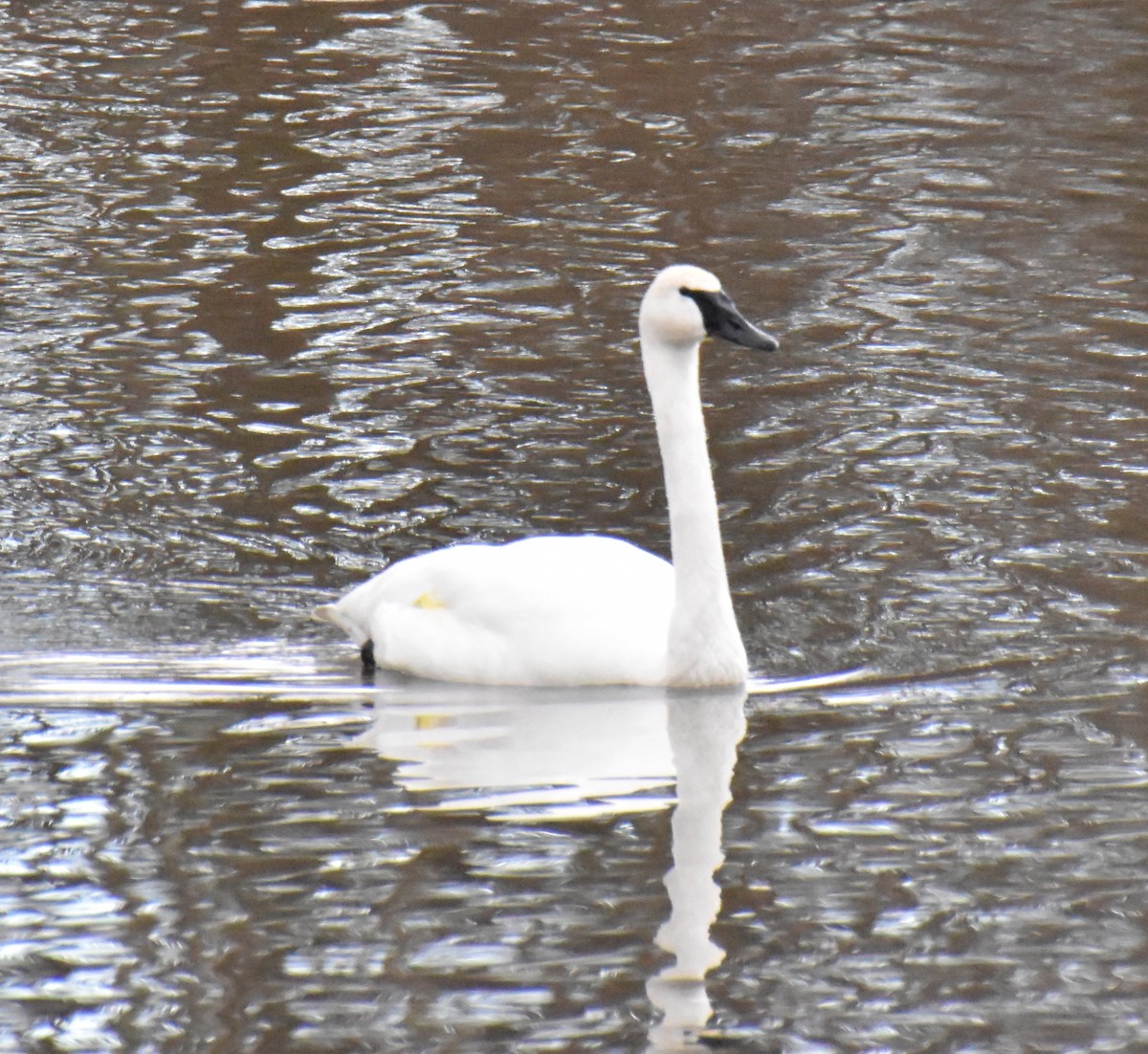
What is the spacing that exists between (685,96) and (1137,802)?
10.7m

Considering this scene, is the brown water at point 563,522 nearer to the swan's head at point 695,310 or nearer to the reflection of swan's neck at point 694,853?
the reflection of swan's neck at point 694,853

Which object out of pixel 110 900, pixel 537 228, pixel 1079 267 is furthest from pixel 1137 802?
pixel 537 228

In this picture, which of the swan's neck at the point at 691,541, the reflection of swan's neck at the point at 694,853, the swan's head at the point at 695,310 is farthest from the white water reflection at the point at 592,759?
the swan's head at the point at 695,310

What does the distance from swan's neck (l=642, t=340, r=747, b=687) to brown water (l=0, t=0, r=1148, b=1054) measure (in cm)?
16

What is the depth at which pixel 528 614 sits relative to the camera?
780 cm

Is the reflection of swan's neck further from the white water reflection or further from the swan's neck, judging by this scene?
the swan's neck

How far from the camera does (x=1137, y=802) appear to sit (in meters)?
6.64

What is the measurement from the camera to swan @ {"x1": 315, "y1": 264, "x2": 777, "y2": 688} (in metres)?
7.72

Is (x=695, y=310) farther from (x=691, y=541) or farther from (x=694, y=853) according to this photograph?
(x=694, y=853)

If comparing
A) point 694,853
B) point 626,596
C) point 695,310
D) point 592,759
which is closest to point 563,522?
point 626,596

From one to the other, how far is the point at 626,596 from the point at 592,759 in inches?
36.6

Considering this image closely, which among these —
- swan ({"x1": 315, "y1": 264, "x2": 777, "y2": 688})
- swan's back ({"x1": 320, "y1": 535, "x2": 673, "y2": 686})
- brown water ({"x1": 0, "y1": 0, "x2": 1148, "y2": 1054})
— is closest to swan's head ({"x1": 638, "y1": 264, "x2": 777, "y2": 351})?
swan ({"x1": 315, "y1": 264, "x2": 777, "y2": 688})

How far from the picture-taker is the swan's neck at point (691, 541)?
7.70 metres

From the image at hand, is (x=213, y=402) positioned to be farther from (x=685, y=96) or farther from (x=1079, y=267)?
(x=685, y=96)
